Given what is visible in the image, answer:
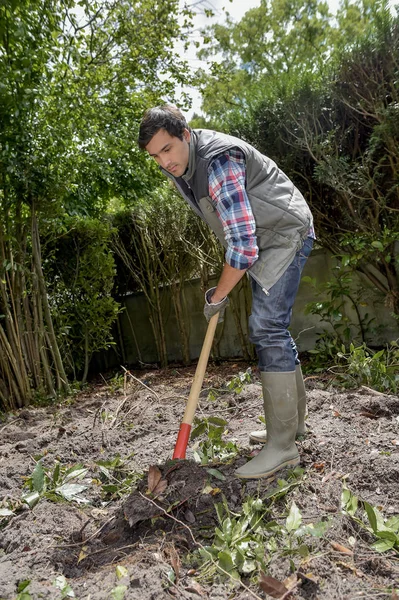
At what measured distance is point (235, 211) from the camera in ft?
7.34

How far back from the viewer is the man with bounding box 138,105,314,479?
7.57ft

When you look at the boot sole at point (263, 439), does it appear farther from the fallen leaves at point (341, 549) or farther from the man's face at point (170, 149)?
the man's face at point (170, 149)

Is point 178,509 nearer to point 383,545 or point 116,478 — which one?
point 116,478

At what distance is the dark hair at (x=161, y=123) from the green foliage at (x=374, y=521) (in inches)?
68.4

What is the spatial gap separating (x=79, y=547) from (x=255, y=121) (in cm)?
438

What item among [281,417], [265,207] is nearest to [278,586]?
[281,417]

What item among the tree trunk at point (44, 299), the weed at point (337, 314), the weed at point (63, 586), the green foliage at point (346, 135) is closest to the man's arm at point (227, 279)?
the weed at point (63, 586)

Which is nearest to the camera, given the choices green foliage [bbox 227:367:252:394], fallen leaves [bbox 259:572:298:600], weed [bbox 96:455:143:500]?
fallen leaves [bbox 259:572:298:600]

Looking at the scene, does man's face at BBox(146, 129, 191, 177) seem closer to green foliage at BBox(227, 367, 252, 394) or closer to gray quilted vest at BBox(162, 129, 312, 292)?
gray quilted vest at BBox(162, 129, 312, 292)

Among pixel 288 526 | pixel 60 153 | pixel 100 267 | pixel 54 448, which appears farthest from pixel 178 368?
pixel 288 526

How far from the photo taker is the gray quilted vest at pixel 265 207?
7.77 ft

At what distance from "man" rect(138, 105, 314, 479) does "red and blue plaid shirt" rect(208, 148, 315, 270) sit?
0.04ft

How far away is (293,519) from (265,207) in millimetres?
1355

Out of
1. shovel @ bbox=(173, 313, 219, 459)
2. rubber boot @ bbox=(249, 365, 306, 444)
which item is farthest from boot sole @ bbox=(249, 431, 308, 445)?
shovel @ bbox=(173, 313, 219, 459)
